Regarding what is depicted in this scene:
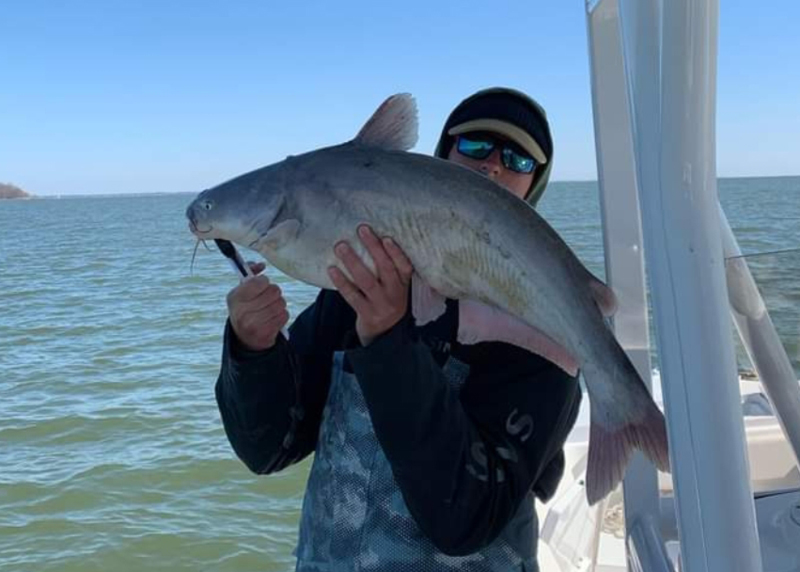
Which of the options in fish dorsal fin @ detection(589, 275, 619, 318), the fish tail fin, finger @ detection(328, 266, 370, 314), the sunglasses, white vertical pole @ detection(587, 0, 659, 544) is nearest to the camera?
the fish tail fin

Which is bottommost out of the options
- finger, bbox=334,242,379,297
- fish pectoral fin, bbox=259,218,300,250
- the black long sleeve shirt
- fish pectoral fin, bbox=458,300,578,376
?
the black long sleeve shirt

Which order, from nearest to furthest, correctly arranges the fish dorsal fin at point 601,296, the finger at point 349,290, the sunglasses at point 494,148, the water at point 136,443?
the fish dorsal fin at point 601,296
the finger at point 349,290
the sunglasses at point 494,148
the water at point 136,443

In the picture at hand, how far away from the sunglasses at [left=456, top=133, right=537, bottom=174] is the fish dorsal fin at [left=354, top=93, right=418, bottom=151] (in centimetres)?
45

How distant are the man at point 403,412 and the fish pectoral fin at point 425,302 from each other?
0.03m

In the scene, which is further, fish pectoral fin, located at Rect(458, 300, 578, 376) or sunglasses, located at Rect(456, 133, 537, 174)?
sunglasses, located at Rect(456, 133, 537, 174)

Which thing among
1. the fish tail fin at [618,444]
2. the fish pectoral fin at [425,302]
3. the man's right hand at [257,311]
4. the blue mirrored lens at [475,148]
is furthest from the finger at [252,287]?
the fish tail fin at [618,444]

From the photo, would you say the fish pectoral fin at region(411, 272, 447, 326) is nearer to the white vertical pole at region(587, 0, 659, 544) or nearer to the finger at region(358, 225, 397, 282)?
the finger at region(358, 225, 397, 282)

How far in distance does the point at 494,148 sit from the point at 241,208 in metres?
0.76

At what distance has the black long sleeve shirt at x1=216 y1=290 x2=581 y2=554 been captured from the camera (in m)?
1.76

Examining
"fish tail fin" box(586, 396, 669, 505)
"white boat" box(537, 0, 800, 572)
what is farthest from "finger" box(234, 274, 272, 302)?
"white boat" box(537, 0, 800, 572)

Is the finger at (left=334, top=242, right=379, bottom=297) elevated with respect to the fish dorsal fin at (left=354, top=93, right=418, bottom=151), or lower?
lower

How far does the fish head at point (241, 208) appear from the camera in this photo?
5.83 feet

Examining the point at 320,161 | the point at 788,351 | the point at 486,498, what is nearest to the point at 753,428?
the point at 788,351

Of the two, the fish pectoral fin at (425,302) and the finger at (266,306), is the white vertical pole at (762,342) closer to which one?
the fish pectoral fin at (425,302)
